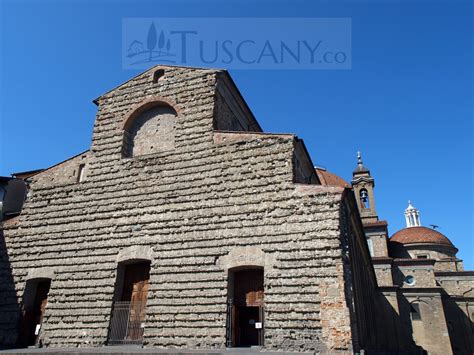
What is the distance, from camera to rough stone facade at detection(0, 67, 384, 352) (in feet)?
31.3

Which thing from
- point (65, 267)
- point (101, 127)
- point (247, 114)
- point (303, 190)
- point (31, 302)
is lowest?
point (31, 302)

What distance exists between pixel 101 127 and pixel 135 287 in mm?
6427

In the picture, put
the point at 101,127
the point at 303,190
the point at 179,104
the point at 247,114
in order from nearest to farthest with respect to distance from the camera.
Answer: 1. the point at 303,190
2. the point at 179,104
3. the point at 101,127
4. the point at 247,114

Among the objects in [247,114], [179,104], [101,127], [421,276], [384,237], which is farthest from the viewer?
[384,237]

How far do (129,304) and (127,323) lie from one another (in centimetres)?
53

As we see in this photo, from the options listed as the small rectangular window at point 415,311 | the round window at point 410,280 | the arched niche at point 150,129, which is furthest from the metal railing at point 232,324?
the round window at point 410,280

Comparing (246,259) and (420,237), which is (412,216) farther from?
(246,259)

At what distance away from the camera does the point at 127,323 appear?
36.6ft

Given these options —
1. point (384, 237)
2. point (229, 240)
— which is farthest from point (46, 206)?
point (384, 237)

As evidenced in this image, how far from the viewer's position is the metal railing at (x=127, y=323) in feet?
35.9

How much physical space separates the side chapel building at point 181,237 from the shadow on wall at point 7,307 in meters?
0.04

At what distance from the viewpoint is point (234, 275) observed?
1079 cm

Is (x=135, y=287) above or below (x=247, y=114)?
below

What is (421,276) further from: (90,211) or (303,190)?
(90,211)
